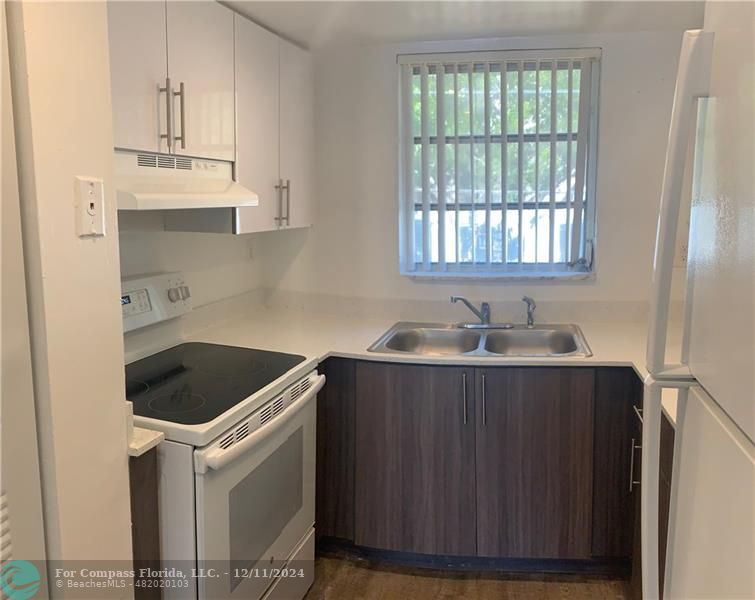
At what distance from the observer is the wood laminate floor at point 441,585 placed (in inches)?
94.5

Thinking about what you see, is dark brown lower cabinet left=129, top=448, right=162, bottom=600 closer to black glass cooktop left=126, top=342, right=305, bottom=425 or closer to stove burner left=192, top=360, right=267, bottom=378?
black glass cooktop left=126, top=342, right=305, bottom=425

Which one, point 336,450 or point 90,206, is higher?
point 90,206

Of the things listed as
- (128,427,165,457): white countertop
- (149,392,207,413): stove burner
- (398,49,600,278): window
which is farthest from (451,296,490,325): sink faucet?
(128,427,165,457): white countertop

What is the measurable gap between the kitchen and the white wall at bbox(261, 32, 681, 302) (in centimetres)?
1

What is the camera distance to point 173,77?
1.97 meters

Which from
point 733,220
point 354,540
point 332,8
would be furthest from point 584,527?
point 332,8

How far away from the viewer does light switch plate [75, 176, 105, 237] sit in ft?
4.23

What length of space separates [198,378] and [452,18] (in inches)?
64.8

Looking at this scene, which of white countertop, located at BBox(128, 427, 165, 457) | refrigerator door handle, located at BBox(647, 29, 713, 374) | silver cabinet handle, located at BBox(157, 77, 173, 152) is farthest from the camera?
silver cabinet handle, located at BBox(157, 77, 173, 152)

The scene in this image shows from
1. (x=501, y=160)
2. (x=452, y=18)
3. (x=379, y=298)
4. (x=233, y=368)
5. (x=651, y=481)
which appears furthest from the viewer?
(x=379, y=298)

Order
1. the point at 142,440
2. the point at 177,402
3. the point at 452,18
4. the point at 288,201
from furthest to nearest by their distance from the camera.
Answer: the point at 288,201
the point at 452,18
the point at 177,402
the point at 142,440

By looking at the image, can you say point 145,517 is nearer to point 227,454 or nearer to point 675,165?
point 227,454

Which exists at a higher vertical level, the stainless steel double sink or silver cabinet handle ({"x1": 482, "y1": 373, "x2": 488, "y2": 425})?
the stainless steel double sink

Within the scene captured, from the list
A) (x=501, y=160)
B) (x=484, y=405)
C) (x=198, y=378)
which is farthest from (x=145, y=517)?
(x=501, y=160)
